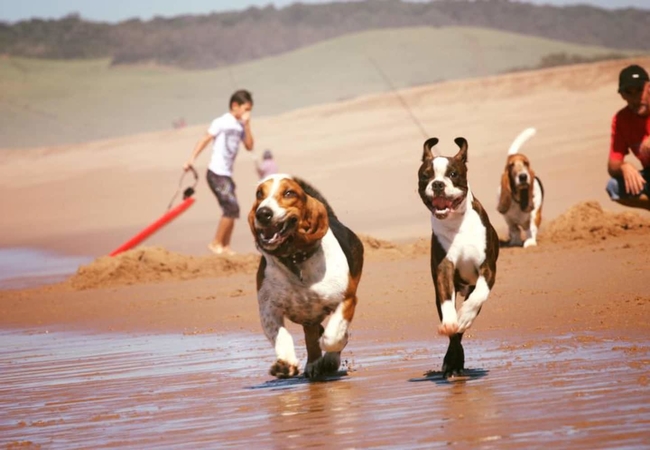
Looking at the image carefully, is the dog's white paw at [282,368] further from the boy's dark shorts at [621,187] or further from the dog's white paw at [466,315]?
the boy's dark shorts at [621,187]

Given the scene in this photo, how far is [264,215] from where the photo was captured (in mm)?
7625

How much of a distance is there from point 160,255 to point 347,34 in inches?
2692

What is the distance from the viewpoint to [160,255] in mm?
16875

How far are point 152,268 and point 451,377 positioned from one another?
9.35m

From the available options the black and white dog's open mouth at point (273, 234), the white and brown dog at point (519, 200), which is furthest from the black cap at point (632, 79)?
the white and brown dog at point (519, 200)

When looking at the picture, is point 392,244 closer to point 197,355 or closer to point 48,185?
point 197,355

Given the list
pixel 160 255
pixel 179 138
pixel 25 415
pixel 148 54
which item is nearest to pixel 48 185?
pixel 179 138

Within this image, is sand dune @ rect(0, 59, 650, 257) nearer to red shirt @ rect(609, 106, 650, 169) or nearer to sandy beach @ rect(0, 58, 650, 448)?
sandy beach @ rect(0, 58, 650, 448)

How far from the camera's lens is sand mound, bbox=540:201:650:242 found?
1548cm

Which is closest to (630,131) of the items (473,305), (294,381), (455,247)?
(455,247)

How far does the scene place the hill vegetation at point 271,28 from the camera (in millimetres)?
78562

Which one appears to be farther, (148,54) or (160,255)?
(148,54)

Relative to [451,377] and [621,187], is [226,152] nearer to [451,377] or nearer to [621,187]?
[621,187]

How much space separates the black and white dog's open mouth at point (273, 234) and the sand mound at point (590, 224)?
797 centimetres
